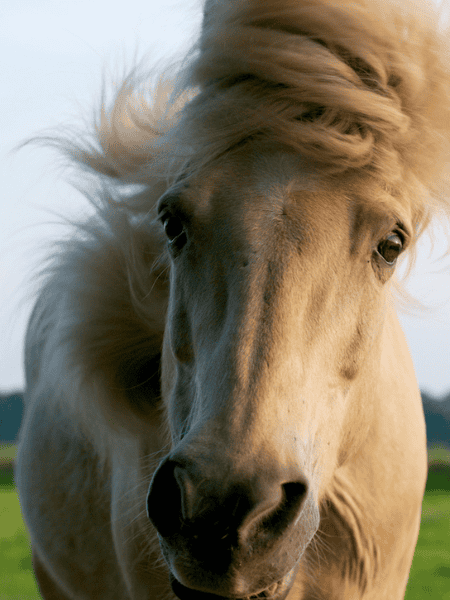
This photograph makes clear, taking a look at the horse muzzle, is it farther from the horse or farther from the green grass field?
the green grass field

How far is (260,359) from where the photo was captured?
112 centimetres

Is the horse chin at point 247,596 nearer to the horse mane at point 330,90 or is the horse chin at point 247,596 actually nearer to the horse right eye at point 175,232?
the horse right eye at point 175,232

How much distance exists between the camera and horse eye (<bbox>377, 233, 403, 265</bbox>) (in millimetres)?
1386

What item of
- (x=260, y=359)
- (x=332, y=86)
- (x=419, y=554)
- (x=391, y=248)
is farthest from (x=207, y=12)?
(x=419, y=554)

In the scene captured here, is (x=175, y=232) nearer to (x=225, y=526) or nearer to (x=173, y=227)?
(x=173, y=227)

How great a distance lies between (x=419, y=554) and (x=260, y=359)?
756 centimetres

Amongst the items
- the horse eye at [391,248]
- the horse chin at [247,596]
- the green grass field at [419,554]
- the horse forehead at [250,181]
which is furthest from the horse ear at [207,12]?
the green grass field at [419,554]

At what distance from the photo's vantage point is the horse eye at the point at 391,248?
4.55 ft

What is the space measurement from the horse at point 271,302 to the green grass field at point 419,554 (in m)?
4.91

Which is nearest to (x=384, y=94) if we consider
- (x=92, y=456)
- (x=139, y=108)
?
(x=139, y=108)

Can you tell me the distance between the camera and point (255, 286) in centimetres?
118

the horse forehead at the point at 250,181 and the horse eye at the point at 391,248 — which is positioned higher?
the horse forehead at the point at 250,181

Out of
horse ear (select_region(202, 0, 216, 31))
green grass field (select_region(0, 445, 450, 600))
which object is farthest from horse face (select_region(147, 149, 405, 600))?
green grass field (select_region(0, 445, 450, 600))

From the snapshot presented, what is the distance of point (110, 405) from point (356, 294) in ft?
3.74
